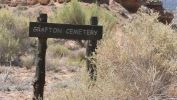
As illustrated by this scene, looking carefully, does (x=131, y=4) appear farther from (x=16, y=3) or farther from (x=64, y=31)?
(x=64, y=31)

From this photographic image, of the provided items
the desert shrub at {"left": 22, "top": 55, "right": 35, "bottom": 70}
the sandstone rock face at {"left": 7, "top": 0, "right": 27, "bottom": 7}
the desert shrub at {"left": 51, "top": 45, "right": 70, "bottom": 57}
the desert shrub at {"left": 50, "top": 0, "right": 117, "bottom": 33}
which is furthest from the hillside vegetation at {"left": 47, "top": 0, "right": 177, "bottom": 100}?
the sandstone rock face at {"left": 7, "top": 0, "right": 27, "bottom": 7}

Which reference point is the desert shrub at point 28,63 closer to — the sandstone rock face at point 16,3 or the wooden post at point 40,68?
the wooden post at point 40,68

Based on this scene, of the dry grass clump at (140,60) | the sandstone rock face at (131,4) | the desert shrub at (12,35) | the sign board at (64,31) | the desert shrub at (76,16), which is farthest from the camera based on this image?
the sandstone rock face at (131,4)

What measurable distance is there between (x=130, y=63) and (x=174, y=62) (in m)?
0.65

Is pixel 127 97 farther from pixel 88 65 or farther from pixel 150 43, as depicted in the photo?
pixel 88 65

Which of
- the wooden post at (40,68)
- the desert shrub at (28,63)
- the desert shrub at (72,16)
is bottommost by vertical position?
the desert shrub at (28,63)

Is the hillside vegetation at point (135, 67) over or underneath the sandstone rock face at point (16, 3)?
underneath

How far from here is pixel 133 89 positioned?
15.4 ft

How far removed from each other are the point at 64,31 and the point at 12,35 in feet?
25.5

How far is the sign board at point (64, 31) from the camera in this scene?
5871 mm

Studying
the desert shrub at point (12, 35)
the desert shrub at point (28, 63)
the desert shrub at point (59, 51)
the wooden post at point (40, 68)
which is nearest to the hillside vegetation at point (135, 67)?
the wooden post at point (40, 68)

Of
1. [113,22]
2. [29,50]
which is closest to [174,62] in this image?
[29,50]

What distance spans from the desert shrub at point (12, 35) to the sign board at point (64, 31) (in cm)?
596

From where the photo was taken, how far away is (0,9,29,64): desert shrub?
1181 cm
